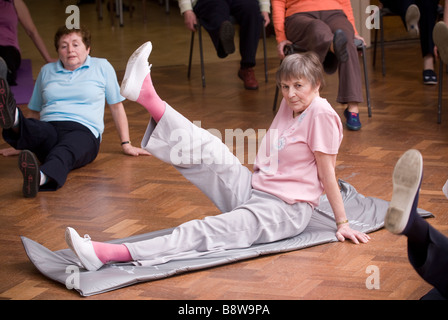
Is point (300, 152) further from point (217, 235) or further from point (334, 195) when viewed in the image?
point (217, 235)

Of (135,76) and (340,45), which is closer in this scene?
(135,76)

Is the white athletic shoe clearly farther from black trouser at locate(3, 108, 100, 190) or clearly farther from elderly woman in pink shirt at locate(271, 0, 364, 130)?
elderly woman in pink shirt at locate(271, 0, 364, 130)

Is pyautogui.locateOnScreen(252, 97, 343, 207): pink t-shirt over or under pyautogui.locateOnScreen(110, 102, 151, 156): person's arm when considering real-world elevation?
over

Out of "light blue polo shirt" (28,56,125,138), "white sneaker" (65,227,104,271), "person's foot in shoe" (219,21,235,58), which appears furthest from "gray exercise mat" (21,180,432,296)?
"person's foot in shoe" (219,21,235,58)

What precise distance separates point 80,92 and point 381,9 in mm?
2593

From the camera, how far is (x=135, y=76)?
2.41 meters

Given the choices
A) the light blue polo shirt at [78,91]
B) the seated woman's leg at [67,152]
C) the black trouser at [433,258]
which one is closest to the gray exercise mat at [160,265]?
the black trouser at [433,258]

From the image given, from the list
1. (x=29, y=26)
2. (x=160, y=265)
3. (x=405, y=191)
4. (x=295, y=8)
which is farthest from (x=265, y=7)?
(x=405, y=191)

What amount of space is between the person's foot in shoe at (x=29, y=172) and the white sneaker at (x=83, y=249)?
90 cm

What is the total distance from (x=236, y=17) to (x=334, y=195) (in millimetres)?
2880

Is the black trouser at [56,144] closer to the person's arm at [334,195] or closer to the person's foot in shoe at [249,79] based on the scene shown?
the person's arm at [334,195]

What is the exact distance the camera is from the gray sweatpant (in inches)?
90.1

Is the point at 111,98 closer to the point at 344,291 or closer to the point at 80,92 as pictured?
the point at 80,92

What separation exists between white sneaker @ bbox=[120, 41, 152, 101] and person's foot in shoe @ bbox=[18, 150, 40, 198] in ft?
2.48
